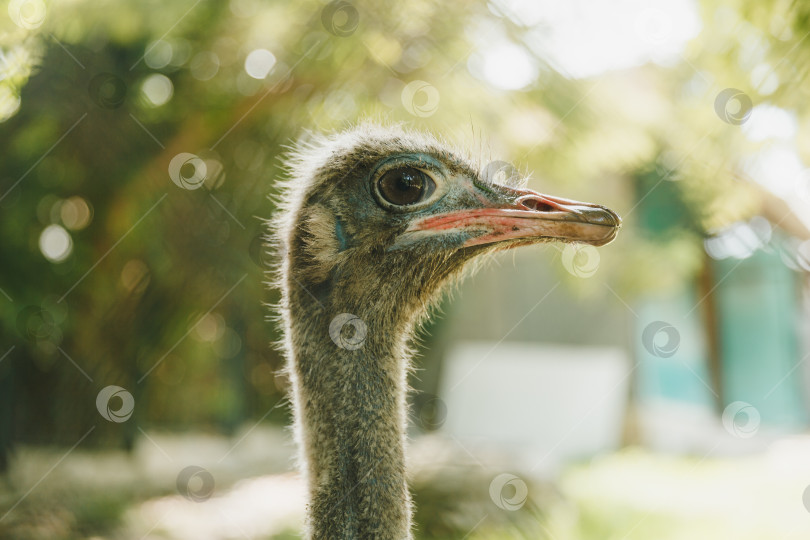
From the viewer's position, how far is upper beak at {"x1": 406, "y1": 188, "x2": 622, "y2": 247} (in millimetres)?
1275

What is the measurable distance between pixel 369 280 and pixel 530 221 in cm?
36

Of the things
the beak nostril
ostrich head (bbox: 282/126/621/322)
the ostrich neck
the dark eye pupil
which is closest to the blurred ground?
the ostrich neck

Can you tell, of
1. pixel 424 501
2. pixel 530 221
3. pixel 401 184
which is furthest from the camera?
pixel 424 501

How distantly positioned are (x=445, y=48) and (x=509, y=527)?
2102mm

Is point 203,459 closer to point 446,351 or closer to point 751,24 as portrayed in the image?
point 446,351

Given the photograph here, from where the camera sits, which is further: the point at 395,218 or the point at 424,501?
the point at 424,501

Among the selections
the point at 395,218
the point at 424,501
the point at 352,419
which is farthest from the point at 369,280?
the point at 424,501

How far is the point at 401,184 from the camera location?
4.91 feet

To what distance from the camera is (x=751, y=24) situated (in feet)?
6.75

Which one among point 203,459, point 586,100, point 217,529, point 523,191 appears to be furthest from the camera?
point 203,459

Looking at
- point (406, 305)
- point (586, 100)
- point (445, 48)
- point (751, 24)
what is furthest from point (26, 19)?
point (751, 24)

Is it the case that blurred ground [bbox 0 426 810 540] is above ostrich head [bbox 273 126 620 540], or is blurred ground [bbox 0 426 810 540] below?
above

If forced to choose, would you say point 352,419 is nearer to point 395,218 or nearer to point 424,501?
point 395,218

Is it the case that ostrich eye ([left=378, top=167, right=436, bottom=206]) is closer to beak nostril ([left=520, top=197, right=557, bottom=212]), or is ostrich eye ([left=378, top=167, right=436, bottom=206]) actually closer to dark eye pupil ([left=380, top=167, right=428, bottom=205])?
dark eye pupil ([left=380, top=167, right=428, bottom=205])
